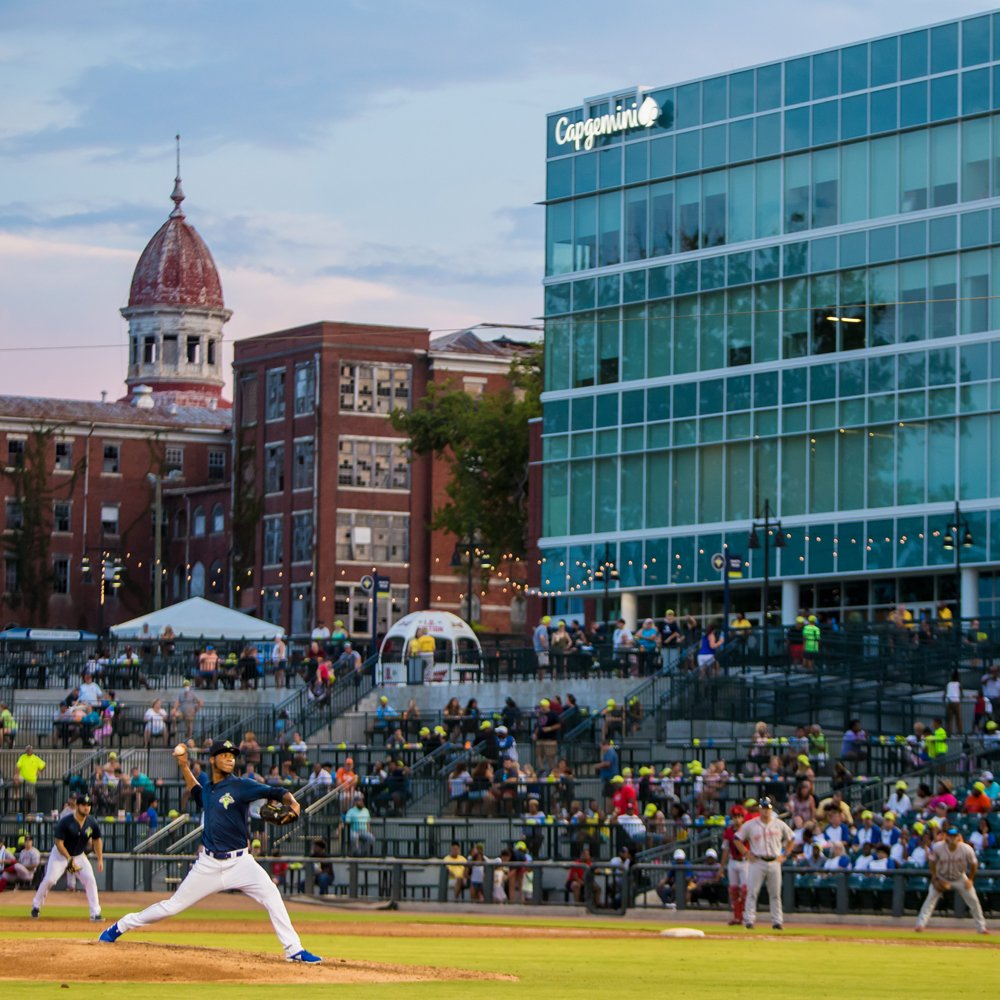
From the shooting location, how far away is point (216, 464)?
11594 cm

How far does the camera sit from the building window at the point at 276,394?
105 metres

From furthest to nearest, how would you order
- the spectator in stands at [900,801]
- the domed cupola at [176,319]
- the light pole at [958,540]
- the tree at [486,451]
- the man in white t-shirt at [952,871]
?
1. the domed cupola at [176,319]
2. the tree at [486,451]
3. the light pole at [958,540]
4. the spectator in stands at [900,801]
5. the man in white t-shirt at [952,871]

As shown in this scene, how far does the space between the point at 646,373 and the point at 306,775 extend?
28229mm

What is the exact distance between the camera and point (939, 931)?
95.1ft

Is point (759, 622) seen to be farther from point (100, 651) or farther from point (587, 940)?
point (587, 940)


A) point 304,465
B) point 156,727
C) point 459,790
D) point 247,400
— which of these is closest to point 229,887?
point 459,790

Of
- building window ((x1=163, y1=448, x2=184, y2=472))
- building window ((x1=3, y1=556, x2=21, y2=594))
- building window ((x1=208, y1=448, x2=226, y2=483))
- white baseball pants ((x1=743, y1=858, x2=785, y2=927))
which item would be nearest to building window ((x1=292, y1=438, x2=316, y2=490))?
building window ((x1=208, y1=448, x2=226, y2=483))

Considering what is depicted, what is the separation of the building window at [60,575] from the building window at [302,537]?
14.2 meters

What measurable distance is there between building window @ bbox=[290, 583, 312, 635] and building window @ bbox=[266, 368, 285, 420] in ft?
27.5

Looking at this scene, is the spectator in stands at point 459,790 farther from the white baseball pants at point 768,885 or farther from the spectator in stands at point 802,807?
the white baseball pants at point 768,885

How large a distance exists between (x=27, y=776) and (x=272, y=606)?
58262mm

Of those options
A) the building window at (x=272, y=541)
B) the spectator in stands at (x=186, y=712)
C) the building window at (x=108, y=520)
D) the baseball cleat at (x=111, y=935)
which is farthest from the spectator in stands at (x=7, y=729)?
the building window at (x=108, y=520)

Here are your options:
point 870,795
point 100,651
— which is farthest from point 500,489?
point 870,795

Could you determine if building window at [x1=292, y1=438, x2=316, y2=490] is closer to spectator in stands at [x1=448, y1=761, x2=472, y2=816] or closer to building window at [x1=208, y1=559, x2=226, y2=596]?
building window at [x1=208, y1=559, x2=226, y2=596]
